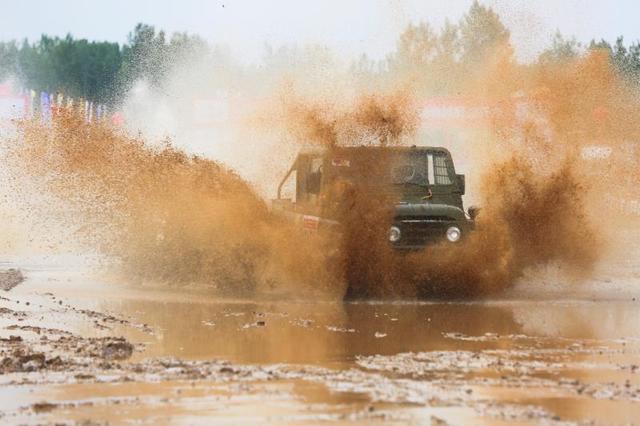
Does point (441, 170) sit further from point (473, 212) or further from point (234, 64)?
point (234, 64)

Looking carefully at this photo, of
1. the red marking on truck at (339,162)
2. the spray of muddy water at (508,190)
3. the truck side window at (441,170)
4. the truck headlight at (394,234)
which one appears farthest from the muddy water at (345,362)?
the red marking on truck at (339,162)

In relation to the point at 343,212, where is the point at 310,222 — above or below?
below

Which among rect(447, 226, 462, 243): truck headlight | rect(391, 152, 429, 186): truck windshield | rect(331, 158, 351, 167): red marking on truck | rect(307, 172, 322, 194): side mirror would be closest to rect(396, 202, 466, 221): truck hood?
rect(447, 226, 462, 243): truck headlight

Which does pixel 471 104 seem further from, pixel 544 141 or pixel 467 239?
pixel 467 239

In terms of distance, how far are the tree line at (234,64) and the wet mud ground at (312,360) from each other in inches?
396

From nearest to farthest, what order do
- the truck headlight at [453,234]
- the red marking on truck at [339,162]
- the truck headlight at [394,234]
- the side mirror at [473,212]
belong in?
the truck headlight at [394,234]
the truck headlight at [453,234]
the red marking on truck at [339,162]
the side mirror at [473,212]

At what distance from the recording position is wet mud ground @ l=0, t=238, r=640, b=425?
362 inches

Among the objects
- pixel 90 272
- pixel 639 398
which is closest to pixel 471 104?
pixel 90 272

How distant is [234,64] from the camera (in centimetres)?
5762

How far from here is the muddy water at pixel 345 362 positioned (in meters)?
9.18

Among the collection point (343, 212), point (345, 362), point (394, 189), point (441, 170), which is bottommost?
point (345, 362)

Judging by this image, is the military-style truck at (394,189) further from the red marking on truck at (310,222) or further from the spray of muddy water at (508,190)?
the spray of muddy water at (508,190)

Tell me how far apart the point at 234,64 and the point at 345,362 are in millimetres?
46662

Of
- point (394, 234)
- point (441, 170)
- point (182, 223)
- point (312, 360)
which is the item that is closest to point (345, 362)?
point (312, 360)
